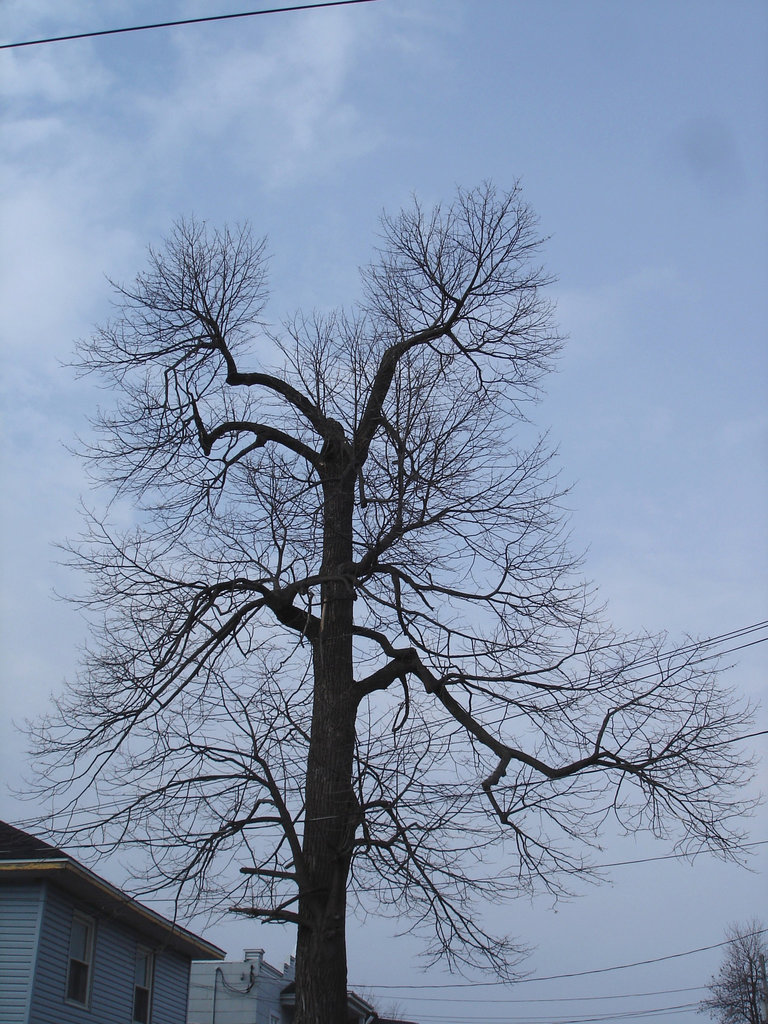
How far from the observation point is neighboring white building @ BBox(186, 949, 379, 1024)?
2380 centimetres

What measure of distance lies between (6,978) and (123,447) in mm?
7421

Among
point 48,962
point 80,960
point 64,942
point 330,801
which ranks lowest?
point 48,962

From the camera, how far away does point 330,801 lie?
323 inches

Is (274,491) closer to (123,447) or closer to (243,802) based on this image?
(123,447)

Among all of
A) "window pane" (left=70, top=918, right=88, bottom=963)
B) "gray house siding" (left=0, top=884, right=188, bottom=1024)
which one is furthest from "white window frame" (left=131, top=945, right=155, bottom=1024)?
"window pane" (left=70, top=918, right=88, bottom=963)

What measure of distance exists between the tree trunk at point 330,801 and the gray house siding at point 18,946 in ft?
21.3

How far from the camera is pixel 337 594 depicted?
9.01 meters

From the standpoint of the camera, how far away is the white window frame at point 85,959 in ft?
44.8

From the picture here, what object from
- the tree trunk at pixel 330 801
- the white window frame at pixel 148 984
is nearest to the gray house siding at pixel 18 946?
the white window frame at pixel 148 984

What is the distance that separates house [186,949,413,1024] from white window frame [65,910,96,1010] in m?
9.72

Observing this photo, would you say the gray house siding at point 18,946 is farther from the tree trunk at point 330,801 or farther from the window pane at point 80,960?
the tree trunk at point 330,801

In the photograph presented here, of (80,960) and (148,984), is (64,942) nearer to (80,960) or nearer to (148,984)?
(80,960)

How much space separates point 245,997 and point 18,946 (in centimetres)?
1306

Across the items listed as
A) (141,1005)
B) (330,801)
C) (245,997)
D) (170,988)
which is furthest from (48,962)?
(245,997)
